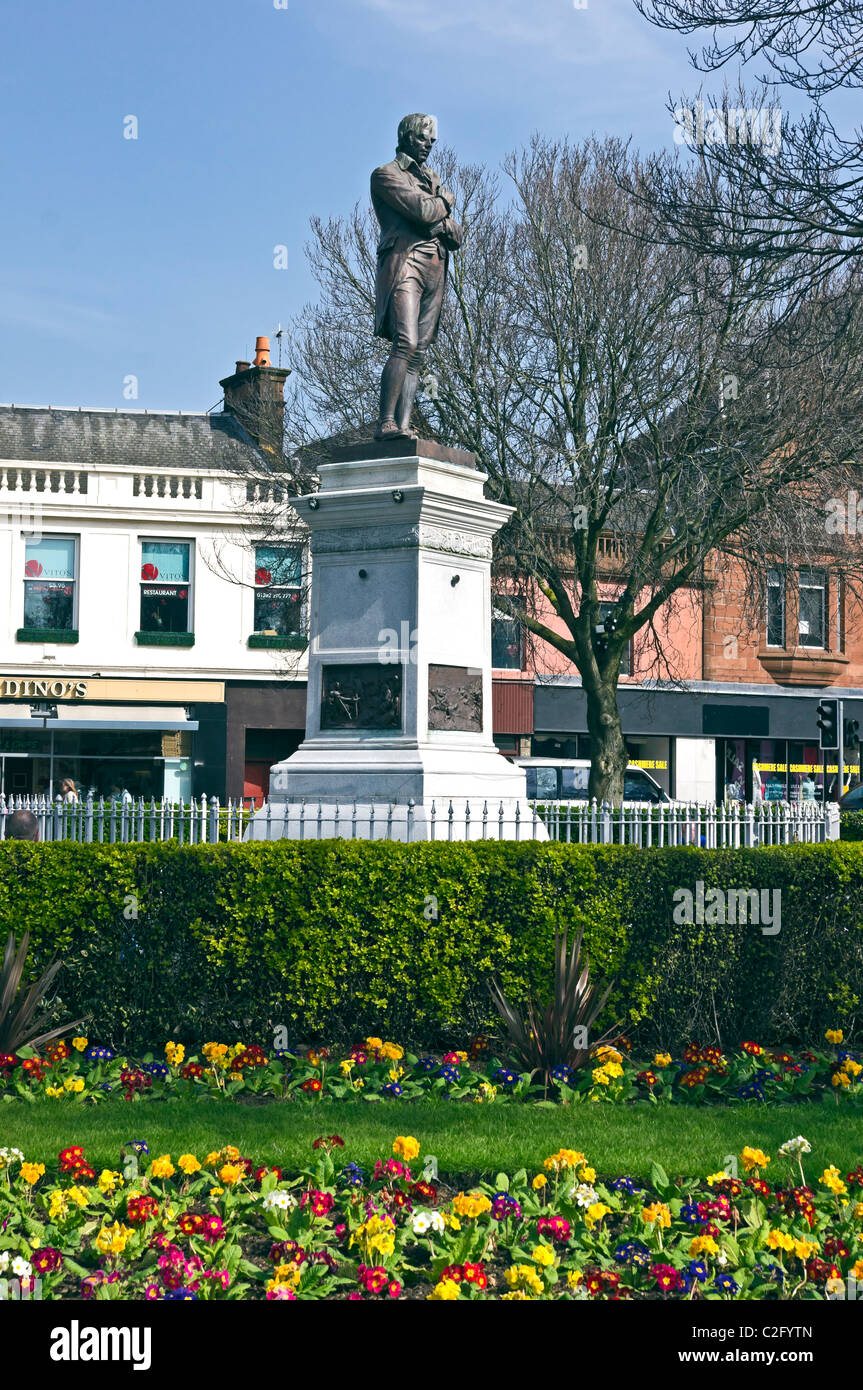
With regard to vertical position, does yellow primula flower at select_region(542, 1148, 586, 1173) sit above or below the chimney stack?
below

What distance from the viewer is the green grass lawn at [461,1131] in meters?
6.04

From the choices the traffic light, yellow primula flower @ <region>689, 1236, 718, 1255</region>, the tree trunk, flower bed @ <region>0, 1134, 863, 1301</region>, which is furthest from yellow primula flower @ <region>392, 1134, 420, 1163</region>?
the traffic light

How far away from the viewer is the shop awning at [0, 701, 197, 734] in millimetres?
30656

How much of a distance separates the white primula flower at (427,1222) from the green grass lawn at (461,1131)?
33.5 inches

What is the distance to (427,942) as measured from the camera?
28.0 ft

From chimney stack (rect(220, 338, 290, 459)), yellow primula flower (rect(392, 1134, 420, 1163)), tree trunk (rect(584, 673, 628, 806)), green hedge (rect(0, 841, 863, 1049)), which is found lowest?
yellow primula flower (rect(392, 1134, 420, 1163))

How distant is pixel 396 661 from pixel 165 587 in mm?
22425

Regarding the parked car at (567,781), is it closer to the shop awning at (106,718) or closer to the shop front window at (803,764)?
the shop awning at (106,718)

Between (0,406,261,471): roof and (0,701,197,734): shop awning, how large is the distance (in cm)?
616

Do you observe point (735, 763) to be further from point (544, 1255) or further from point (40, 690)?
point (544, 1255)

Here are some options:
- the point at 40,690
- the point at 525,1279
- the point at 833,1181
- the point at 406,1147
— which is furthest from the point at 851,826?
the point at 40,690

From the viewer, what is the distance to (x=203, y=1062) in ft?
26.2

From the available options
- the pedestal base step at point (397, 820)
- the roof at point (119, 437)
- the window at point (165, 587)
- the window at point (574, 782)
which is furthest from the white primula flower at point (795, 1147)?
the roof at point (119, 437)

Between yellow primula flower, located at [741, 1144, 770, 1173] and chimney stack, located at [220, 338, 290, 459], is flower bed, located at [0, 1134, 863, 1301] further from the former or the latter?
chimney stack, located at [220, 338, 290, 459]
